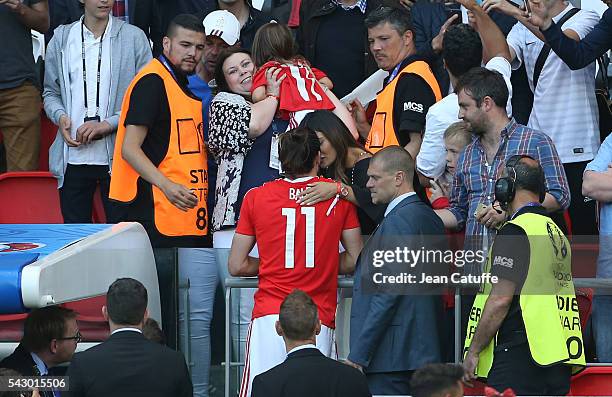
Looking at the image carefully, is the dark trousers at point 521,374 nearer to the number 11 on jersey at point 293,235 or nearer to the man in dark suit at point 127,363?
the number 11 on jersey at point 293,235

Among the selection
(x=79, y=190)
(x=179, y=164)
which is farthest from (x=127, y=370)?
(x=79, y=190)

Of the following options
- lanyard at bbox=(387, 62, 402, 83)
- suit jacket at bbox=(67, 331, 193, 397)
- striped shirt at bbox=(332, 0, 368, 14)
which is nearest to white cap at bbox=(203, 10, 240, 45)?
striped shirt at bbox=(332, 0, 368, 14)

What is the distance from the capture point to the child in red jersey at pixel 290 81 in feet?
26.8

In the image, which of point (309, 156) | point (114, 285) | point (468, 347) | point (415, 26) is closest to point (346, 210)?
point (309, 156)

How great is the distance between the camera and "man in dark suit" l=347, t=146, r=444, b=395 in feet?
22.8

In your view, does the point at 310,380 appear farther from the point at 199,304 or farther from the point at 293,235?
the point at 199,304

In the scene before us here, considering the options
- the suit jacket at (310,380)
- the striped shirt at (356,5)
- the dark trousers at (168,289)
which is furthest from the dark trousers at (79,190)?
the suit jacket at (310,380)

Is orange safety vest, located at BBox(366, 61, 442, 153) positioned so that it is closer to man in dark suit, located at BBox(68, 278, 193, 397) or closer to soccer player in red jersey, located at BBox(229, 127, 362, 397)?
soccer player in red jersey, located at BBox(229, 127, 362, 397)

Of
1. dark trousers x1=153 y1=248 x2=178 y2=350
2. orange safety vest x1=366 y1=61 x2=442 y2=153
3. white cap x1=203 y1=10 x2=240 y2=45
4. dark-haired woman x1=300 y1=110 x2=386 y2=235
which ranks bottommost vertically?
dark trousers x1=153 y1=248 x2=178 y2=350

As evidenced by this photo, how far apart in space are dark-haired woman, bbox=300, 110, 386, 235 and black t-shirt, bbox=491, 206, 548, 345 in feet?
2.92

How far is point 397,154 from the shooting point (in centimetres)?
714

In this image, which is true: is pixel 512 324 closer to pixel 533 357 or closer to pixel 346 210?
pixel 533 357

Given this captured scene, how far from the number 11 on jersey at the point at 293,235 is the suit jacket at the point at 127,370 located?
103 centimetres

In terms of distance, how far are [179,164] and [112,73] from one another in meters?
1.25
